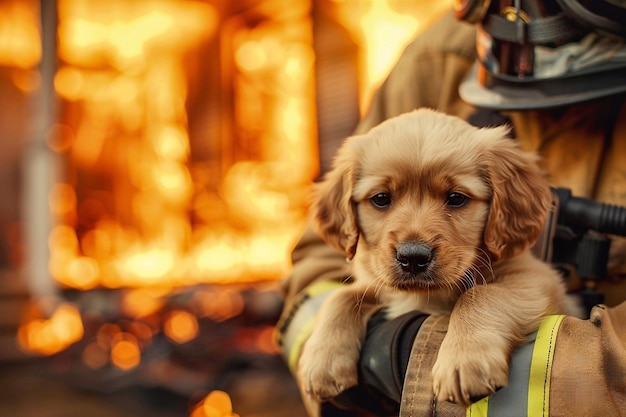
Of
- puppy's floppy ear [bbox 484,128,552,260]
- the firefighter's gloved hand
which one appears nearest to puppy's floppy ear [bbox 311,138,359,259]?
the firefighter's gloved hand

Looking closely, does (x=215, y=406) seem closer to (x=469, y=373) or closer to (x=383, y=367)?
(x=383, y=367)

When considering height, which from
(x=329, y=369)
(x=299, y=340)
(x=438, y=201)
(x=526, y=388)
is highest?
(x=438, y=201)

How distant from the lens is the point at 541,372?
1.71 metres

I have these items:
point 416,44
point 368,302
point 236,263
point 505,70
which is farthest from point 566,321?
point 236,263

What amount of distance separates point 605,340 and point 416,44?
158 centimetres

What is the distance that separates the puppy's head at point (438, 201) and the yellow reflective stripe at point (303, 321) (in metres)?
0.36

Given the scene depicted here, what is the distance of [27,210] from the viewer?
27.4 ft

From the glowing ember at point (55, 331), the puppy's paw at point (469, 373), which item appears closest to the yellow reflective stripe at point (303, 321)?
the puppy's paw at point (469, 373)

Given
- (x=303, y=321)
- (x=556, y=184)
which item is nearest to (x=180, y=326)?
(x=303, y=321)

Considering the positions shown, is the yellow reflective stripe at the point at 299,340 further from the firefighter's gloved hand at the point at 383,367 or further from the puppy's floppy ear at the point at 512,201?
the puppy's floppy ear at the point at 512,201

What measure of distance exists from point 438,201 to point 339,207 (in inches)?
16.6

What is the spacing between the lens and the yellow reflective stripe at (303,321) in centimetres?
253

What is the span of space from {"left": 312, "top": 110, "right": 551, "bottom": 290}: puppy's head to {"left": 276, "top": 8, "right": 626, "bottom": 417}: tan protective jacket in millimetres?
204

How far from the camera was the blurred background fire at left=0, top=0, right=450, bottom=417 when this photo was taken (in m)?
7.28
